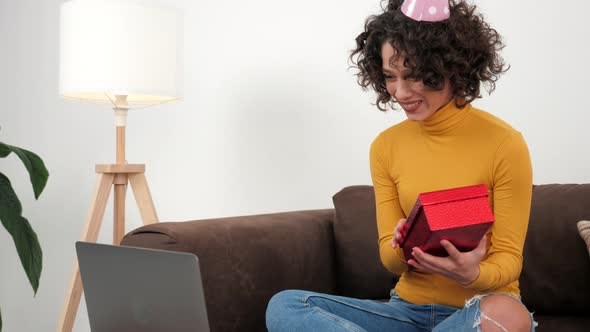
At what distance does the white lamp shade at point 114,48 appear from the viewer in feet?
6.83

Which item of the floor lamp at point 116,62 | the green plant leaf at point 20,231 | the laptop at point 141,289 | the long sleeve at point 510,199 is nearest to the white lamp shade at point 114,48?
the floor lamp at point 116,62

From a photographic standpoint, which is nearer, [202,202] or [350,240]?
[350,240]

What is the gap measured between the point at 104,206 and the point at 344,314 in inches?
40.8

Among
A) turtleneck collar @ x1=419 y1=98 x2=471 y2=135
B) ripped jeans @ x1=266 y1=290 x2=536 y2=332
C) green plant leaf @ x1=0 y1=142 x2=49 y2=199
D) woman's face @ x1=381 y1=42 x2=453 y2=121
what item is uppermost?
woman's face @ x1=381 y1=42 x2=453 y2=121

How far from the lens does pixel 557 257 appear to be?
1.74m

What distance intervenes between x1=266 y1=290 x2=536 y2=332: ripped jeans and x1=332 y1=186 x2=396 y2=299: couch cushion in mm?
441

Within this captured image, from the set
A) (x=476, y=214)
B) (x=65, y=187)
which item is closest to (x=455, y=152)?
(x=476, y=214)

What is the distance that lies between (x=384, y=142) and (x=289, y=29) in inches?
41.8

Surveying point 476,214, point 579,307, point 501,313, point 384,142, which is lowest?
point 579,307

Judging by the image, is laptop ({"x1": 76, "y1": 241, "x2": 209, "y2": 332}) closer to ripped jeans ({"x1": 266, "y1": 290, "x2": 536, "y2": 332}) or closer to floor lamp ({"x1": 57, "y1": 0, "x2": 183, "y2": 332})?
ripped jeans ({"x1": 266, "y1": 290, "x2": 536, "y2": 332})

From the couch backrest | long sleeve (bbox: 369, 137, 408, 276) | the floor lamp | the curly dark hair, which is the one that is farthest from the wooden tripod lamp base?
the couch backrest

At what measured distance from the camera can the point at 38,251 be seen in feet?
6.72

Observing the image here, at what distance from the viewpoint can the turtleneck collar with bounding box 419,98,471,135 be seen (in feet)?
4.76

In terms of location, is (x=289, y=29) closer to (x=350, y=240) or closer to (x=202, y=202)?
(x=202, y=202)
